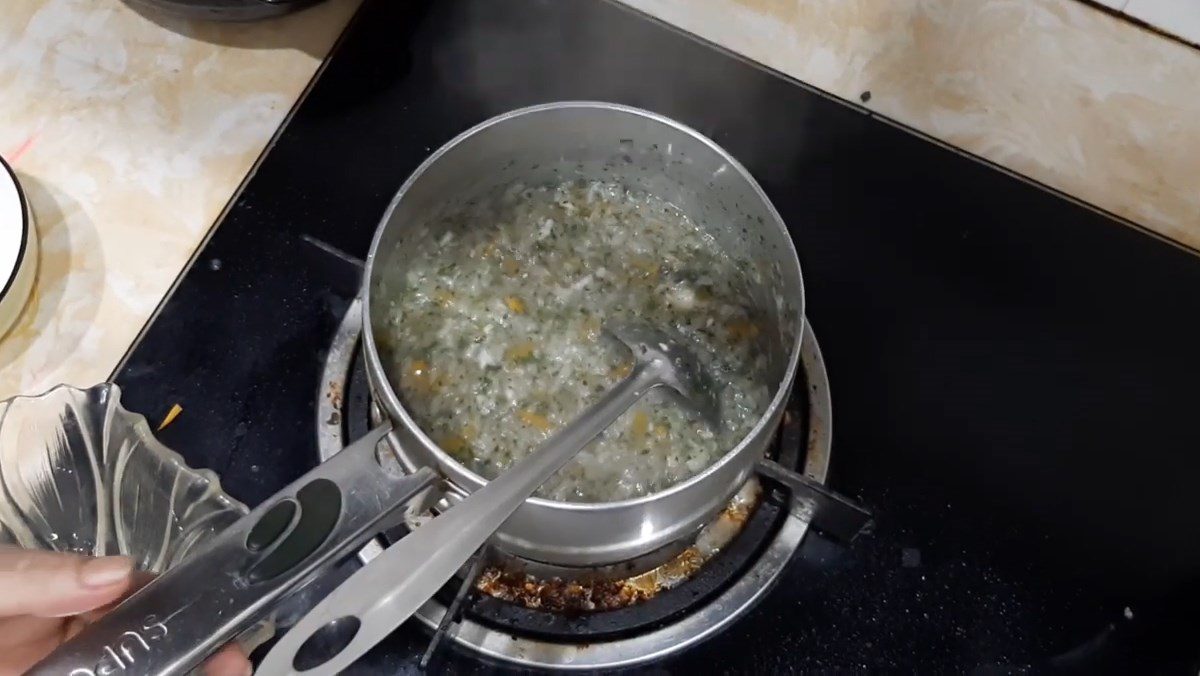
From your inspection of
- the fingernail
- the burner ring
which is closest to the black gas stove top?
the burner ring

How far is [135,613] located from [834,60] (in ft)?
2.04

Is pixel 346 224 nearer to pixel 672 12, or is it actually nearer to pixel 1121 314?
pixel 672 12

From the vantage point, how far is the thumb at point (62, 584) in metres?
0.51

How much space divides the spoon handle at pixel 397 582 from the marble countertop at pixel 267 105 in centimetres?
29

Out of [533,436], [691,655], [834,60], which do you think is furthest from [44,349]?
[834,60]

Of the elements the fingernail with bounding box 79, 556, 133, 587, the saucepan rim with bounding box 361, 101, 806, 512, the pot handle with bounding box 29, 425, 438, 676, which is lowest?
the fingernail with bounding box 79, 556, 133, 587

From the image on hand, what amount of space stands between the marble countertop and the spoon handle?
29 centimetres

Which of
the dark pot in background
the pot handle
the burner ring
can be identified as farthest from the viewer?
the dark pot in background

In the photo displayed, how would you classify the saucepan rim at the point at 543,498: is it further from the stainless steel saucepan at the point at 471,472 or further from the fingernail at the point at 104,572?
the fingernail at the point at 104,572

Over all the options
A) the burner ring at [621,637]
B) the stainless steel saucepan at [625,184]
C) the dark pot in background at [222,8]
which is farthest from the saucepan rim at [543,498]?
the dark pot in background at [222,8]

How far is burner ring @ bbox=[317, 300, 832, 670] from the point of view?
1.94 feet

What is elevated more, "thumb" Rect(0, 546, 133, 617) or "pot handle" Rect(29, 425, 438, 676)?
"pot handle" Rect(29, 425, 438, 676)

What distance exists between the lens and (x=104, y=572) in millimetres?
516

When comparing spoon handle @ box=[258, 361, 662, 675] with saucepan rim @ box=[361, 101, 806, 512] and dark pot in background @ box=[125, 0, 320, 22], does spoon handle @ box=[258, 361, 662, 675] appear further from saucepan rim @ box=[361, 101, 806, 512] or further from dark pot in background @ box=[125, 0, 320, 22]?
dark pot in background @ box=[125, 0, 320, 22]
